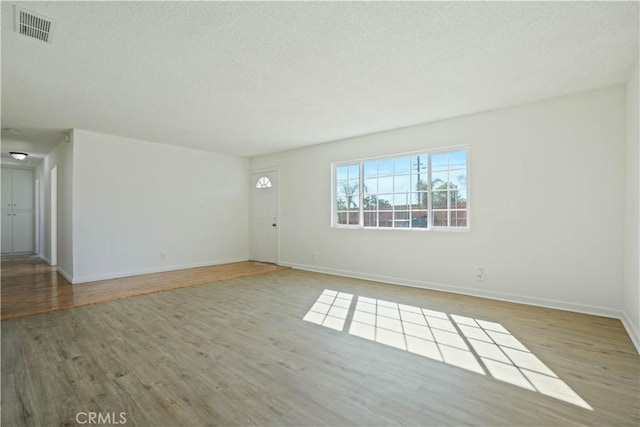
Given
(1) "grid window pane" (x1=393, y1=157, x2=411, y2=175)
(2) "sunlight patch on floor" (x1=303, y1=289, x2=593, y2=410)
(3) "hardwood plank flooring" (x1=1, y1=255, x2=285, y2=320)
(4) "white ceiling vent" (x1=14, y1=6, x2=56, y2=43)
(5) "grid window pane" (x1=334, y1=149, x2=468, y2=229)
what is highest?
(4) "white ceiling vent" (x1=14, y1=6, x2=56, y2=43)

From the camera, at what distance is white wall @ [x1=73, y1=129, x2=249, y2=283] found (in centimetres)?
517

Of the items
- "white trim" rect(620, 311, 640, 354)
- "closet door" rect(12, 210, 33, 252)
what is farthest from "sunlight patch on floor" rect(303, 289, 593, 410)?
"closet door" rect(12, 210, 33, 252)

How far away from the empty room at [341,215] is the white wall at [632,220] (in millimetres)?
56

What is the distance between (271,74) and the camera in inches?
119

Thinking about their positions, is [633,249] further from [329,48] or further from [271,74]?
[271,74]

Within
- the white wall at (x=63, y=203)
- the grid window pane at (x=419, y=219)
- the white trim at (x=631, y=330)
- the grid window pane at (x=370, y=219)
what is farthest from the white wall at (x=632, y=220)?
the white wall at (x=63, y=203)

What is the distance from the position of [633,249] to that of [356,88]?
312 centimetres

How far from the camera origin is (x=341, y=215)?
231 inches

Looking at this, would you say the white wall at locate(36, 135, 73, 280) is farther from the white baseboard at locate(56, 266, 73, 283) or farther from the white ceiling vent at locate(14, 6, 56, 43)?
the white ceiling vent at locate(14, 6, 56, 43)

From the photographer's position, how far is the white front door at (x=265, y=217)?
7020mm

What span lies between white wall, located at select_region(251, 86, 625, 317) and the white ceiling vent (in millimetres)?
4266

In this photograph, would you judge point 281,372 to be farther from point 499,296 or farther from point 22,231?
point 22,231

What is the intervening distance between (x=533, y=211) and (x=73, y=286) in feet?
22.3

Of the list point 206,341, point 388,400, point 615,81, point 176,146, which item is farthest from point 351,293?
point 176,146
